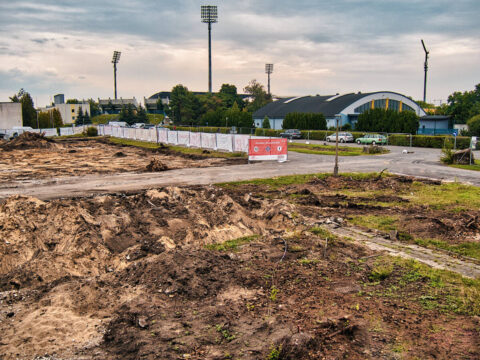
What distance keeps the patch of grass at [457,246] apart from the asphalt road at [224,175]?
11.7m

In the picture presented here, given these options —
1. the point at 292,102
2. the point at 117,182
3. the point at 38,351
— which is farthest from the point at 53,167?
the point at 292,102

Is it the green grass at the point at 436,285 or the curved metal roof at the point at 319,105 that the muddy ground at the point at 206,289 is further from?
the curved metal roof at the point at 319,105

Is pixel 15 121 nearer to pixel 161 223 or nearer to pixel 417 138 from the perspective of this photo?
pixel 417 138

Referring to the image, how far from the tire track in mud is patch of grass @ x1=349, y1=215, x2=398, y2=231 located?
71 cm

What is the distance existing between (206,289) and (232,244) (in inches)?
128

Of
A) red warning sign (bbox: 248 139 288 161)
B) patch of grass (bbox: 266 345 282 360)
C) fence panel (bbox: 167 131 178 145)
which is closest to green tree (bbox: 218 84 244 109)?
fence panel (bbox: 167 131 178 145)

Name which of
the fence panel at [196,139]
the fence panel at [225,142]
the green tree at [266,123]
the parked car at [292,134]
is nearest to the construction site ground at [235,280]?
the fence panel at [225,142]

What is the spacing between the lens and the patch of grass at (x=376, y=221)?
42.8 ft

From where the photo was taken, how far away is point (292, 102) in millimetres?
93375

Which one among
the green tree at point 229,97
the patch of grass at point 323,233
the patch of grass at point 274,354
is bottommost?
the patch of grass at point 274,354

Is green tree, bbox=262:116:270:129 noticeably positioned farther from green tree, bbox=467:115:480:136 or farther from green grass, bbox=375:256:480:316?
green grass, bbox=375:256:480:316

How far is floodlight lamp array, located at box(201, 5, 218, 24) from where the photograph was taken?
11244 centimetres

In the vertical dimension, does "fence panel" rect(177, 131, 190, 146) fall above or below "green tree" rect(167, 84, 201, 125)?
below

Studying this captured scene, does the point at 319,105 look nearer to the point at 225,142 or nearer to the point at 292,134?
the point at 292,134
